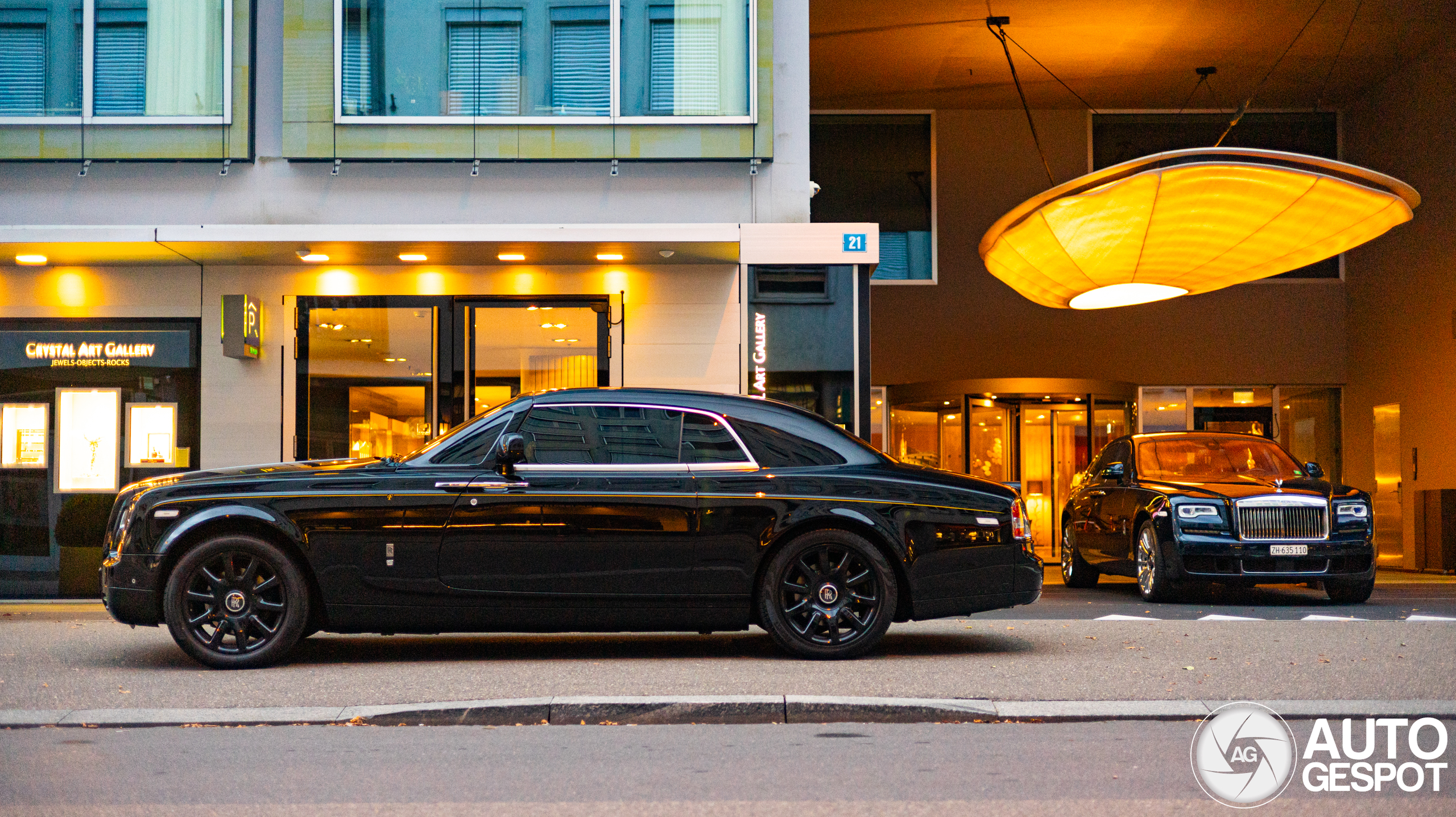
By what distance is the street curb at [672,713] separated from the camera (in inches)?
243

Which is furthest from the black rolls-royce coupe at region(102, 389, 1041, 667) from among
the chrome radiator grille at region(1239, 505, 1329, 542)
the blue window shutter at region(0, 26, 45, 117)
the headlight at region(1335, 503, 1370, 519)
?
the blue window shutter at region(0, 26, 45, 117)

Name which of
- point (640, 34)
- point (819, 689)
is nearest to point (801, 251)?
point (640, 34)

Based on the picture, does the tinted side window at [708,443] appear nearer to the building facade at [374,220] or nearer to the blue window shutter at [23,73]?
the building facade at [374,220]

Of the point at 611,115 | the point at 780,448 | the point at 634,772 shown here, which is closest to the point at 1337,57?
the point at 611,115

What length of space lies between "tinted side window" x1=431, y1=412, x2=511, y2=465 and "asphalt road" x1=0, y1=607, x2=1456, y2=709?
116cm

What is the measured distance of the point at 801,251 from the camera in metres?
13.4

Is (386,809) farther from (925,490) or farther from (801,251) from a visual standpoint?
(801,251)

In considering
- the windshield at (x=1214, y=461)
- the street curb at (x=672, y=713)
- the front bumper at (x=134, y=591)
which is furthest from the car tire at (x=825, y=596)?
the windshield at (x=1214, y=461)

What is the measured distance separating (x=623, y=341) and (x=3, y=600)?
20.7 feet

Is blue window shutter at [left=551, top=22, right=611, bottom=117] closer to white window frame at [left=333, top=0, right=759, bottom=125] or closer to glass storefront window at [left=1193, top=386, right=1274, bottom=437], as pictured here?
white window frame at [left=333, top=0, right=759, bottom=125]

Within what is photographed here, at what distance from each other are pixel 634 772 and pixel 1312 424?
21.5m

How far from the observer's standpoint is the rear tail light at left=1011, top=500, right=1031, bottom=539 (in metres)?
7.91

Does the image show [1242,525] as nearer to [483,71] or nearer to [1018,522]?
[1018,522]

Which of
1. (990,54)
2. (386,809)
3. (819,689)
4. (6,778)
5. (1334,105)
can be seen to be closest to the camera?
(386,809)
